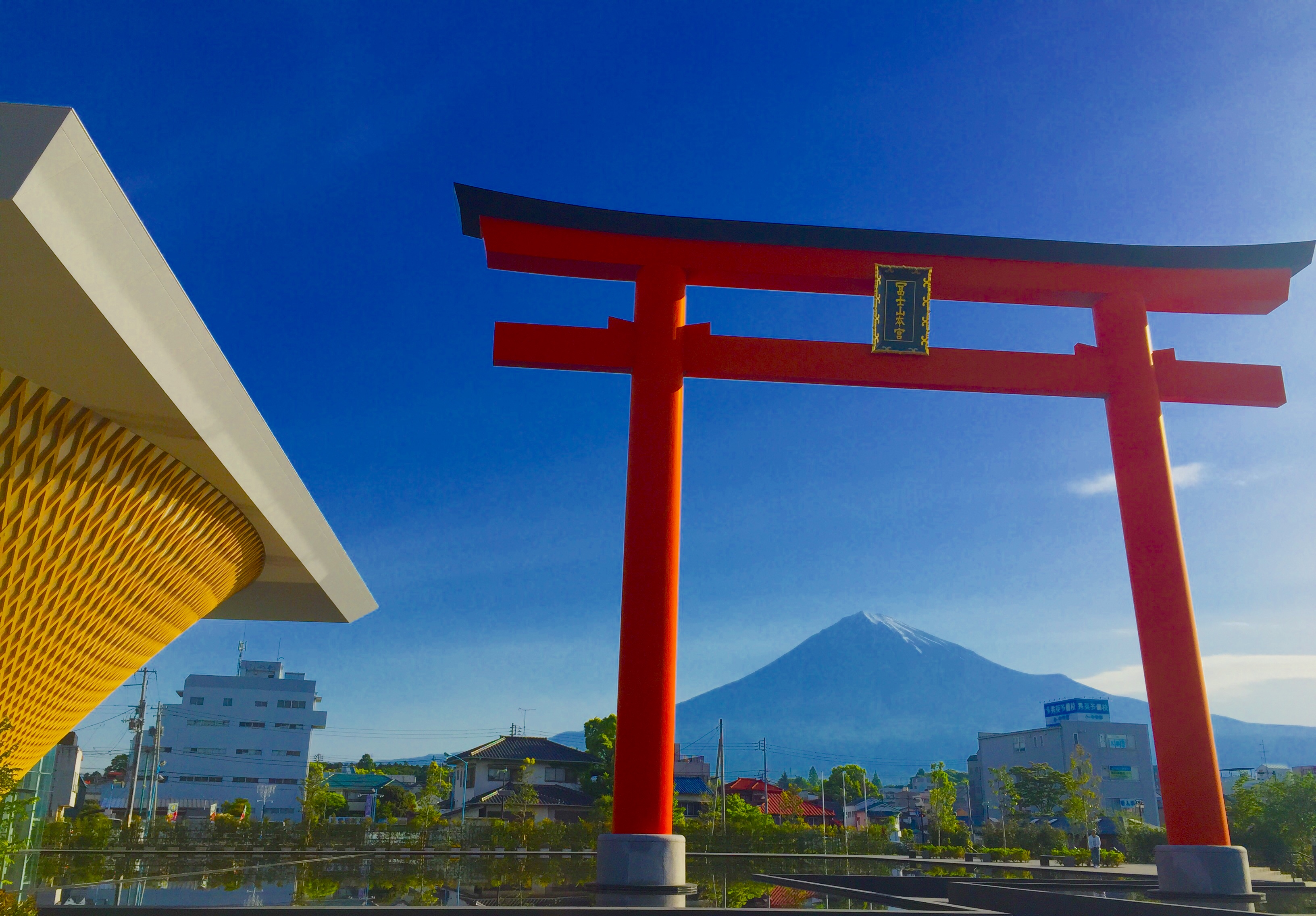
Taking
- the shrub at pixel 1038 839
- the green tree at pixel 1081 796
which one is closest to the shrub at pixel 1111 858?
the green tree at pixel 1081 796

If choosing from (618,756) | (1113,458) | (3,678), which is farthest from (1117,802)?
(3,678)

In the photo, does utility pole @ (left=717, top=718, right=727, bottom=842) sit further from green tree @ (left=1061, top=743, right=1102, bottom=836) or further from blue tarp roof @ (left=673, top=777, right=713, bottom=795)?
green tree @ (left=1061, top=743, right=1102, bottom=836)

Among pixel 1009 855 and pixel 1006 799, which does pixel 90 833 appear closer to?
pixel 1009 855

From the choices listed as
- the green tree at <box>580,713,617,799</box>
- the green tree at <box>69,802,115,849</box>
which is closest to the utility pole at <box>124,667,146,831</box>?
the green tree at <box>69,802,115,849</box>

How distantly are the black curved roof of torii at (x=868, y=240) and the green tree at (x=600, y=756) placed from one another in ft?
103

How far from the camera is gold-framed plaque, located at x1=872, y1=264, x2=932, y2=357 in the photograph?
1255 centimetres

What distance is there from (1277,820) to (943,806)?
16998 mm

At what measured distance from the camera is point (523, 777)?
38.1 metres

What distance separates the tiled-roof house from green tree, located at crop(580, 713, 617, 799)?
1.35 ft

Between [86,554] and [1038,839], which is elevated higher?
[86,554]

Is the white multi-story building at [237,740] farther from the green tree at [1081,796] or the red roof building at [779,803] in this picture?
the green tree at [1081,796]

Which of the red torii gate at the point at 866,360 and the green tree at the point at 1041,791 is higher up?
the red torii gate at the point at 866,360

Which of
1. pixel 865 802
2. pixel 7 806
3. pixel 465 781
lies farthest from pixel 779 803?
pixel 7 806

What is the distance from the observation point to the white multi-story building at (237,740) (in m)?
62.8
